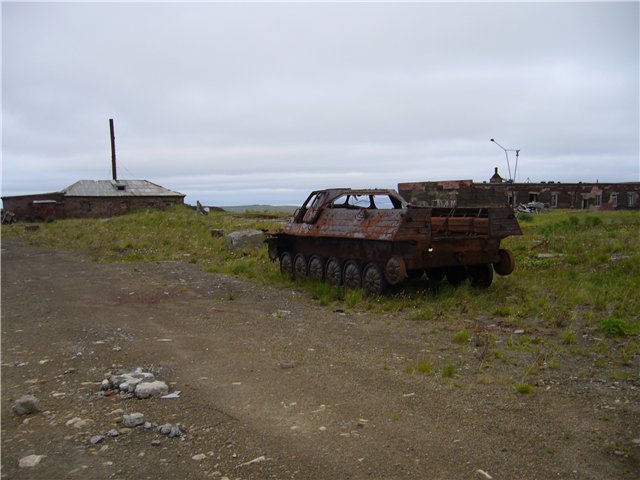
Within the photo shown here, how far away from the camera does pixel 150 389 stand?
5160 mm

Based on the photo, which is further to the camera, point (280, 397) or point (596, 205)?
point (596, 205)

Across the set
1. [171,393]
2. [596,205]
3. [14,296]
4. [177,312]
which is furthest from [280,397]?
[596,205]

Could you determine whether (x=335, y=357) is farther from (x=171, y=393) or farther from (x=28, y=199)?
(x=28, y=199)

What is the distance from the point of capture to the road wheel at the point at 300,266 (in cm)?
1245

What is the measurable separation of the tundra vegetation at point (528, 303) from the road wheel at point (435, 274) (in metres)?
0.25

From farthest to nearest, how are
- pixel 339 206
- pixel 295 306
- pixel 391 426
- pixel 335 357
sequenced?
pixel 339 206 < pixel 295 306 < pixel 335 357 < pixel 391 426

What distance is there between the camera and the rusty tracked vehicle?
968cm

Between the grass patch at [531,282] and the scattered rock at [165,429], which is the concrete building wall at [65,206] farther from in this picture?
the scattered rock at [165,429]

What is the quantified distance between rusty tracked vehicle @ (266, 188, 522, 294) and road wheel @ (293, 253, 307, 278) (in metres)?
0.10

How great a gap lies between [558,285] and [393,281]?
323 cm

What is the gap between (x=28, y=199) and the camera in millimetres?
41906

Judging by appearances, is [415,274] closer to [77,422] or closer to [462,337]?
[462,337]

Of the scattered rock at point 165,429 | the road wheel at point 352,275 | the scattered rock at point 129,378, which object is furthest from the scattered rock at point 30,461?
the road wheel at point 352,275

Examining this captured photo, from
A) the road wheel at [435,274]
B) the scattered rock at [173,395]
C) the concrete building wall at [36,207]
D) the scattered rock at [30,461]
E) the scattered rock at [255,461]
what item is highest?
the concrete building wall at [36,207]
